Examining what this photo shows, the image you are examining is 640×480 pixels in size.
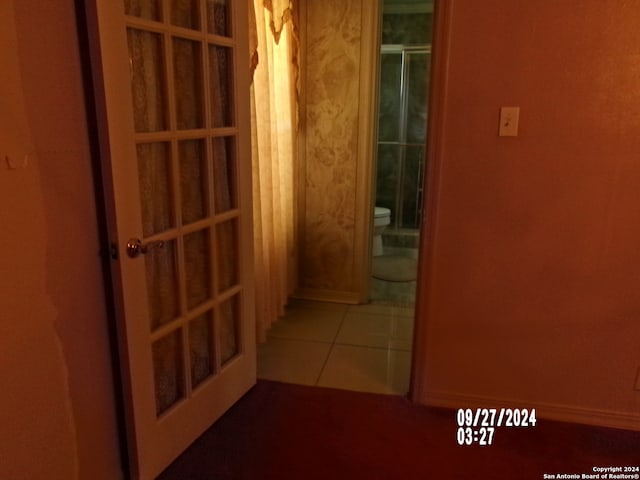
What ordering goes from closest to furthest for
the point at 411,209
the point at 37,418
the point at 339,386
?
the point at 37,418 < the point at 339,386 < the point at 411,209

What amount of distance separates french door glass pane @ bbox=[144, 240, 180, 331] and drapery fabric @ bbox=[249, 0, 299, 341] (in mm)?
784

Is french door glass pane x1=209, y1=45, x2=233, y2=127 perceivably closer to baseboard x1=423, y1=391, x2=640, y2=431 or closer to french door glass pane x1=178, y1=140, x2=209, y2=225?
french door glass pane x1=178, y1=140, x2=209, y2=225

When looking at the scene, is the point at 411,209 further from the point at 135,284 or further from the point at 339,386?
the point at 135,284

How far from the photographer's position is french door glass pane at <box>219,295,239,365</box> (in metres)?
2.15

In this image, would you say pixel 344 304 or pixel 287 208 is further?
pixel 344 304

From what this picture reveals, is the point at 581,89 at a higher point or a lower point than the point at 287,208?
higher

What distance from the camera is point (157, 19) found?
161 centimetres

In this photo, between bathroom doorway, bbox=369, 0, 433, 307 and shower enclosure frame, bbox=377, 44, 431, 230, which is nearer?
bathroom doorway, bbox=369, 0, 433, 307

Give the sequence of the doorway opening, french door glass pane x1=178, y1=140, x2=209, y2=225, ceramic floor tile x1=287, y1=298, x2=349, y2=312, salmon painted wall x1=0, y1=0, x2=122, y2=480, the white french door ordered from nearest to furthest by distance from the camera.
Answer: salmon painted wall x1=0, y1=0, x2=122, y2=480
the white french door
french door glass pane x1=178, y1=140, x2=209, y2=225
the doorway opening
ceramic floor tile x1=287, y1=298, x2=349, y2=312

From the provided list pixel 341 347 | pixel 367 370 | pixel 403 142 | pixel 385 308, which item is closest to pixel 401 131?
pixel 403 142

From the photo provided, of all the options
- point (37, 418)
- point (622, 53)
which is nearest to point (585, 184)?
point (622, 53)

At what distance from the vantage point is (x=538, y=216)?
6.46ft

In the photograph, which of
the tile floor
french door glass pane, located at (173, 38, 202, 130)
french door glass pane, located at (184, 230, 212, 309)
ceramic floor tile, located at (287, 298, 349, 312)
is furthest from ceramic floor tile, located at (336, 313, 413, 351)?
french door glass pane, located at (173, 38, 202, 130)

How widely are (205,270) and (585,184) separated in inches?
59.4
